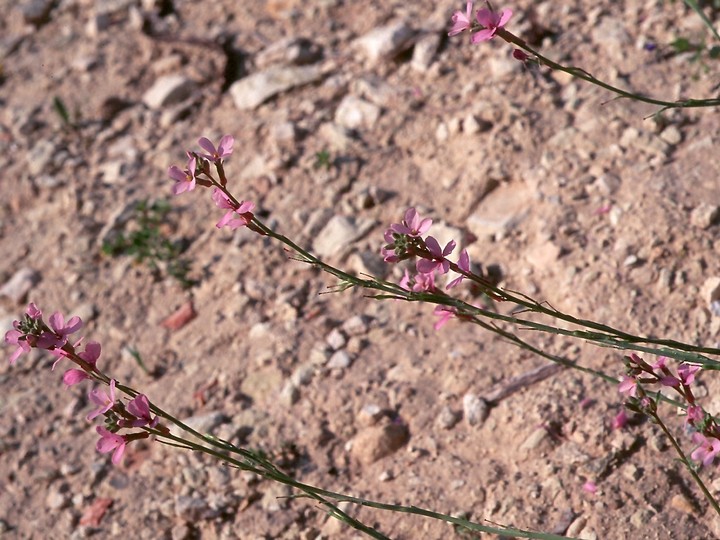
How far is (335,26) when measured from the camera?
16.7ft

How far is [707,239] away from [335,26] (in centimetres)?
257

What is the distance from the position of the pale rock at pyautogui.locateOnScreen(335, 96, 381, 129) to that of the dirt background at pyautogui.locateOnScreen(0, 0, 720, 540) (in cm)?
1

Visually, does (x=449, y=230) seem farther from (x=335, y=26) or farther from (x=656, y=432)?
(x=335, y=26)

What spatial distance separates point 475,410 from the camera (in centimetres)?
321

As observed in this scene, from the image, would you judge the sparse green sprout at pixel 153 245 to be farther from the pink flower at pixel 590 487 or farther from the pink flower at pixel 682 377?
the pink flower at pixel 682 377

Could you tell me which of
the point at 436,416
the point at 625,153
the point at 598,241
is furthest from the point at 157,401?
the point at 625,153

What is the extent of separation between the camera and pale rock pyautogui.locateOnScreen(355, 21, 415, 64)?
4.68 meters

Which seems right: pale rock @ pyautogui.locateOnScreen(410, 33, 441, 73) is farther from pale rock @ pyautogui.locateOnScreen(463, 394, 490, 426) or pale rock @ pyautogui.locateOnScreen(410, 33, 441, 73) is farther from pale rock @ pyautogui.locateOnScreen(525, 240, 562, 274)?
pale rock @ pyautogui.locateOnScreen(463, 394, 490, 426)

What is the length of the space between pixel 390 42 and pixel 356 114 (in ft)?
1.53

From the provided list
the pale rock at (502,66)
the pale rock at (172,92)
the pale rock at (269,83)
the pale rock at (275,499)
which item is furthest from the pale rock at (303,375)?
the pale rock at (172,92)

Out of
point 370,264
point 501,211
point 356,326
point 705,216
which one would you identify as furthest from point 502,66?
point 356,326

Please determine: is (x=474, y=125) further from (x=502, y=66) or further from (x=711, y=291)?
(x=711, y=291)

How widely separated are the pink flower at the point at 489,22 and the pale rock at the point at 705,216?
158 cm

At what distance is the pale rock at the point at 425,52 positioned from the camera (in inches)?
179
